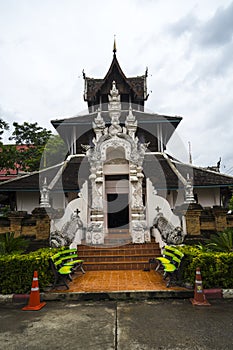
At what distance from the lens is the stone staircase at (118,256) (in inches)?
322

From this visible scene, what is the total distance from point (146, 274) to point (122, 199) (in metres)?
5.56

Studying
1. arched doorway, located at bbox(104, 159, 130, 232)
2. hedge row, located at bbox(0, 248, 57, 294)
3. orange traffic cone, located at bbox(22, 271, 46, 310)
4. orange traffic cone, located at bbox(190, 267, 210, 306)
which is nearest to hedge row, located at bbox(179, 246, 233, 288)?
orange traffic cone, located at bbox(190, 267, 210, 306)

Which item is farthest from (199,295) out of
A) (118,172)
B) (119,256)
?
(118,172)

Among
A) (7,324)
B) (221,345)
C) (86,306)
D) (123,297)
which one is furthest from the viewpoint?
(123,297)

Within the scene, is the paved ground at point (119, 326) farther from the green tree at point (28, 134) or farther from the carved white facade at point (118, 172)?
the green tree at point (28, 134)

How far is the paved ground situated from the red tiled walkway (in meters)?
0.64

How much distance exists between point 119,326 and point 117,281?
2.58m

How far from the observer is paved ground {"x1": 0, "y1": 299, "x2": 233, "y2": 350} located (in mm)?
3588

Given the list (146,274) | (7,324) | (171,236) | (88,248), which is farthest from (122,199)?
(7,324)

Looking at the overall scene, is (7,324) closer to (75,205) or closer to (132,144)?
(75,205)

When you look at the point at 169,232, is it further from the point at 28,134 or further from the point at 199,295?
the point at 28,134

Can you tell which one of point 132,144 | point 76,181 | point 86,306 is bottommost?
point 86,306

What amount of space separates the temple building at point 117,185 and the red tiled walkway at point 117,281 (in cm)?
153

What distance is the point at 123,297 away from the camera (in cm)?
566
